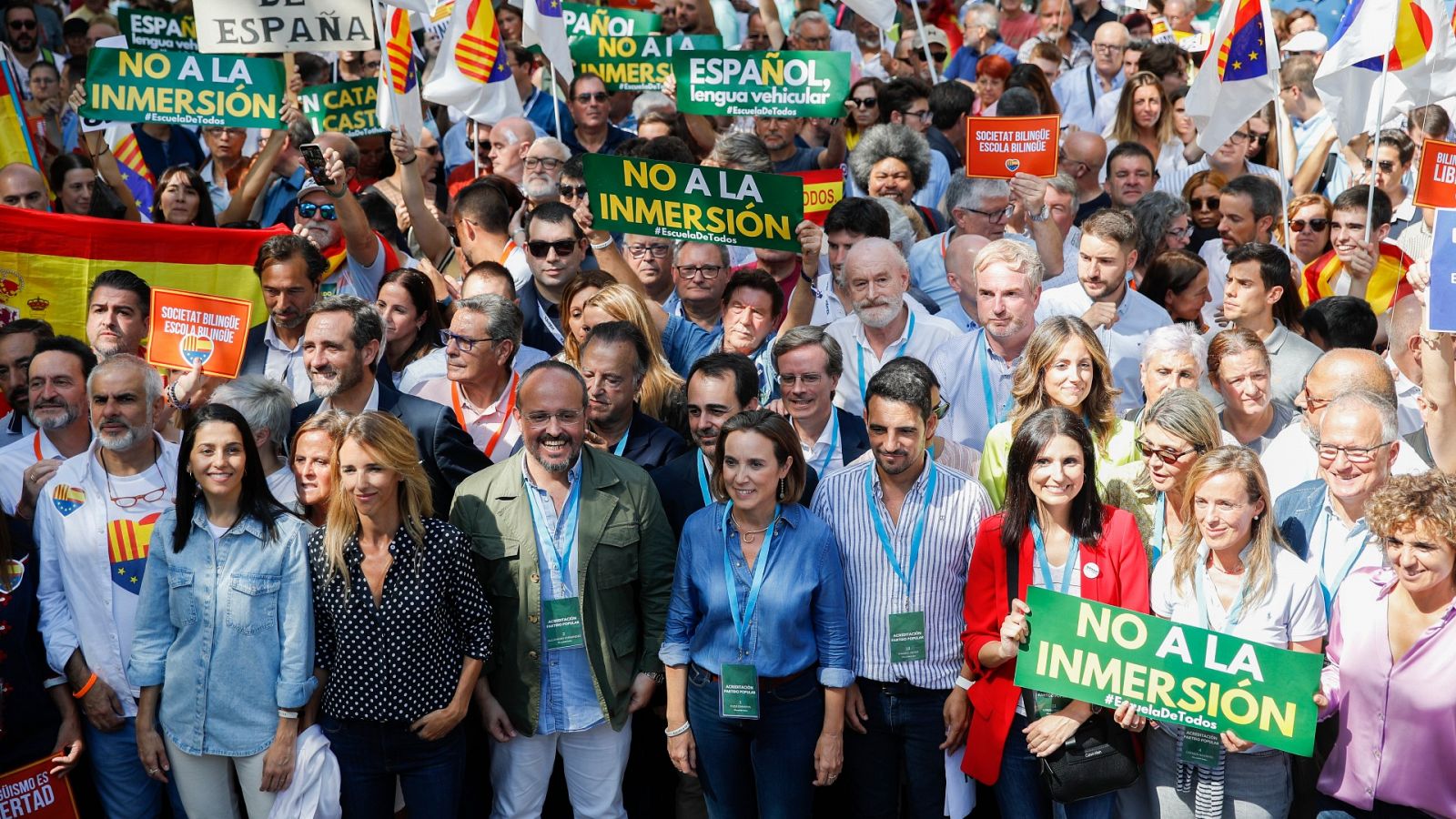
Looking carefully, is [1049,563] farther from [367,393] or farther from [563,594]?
[367,393]

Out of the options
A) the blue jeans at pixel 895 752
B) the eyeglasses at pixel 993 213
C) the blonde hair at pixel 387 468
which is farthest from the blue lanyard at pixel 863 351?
the blonde hair at pixel 387 468

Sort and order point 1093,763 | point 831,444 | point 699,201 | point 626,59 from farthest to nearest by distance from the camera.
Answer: point 626,59 → point 699,201 → point 831,444 → point 1093,763

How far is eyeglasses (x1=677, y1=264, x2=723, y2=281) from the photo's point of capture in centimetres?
727

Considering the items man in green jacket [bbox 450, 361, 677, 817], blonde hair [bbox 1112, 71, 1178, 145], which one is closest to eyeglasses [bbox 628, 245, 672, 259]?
man in green jacket [bbox 450, 361, 677, 817]

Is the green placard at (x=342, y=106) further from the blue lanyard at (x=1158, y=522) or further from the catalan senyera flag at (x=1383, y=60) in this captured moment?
the blue lanyard at (x=1158, y=522)

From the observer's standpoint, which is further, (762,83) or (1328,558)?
(762,83)

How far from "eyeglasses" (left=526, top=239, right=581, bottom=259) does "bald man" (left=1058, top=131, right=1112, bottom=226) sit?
11.6 feet

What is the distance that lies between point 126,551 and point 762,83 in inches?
208

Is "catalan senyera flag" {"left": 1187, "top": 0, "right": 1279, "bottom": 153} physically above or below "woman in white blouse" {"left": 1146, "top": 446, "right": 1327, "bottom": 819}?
above

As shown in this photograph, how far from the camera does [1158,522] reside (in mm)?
5168

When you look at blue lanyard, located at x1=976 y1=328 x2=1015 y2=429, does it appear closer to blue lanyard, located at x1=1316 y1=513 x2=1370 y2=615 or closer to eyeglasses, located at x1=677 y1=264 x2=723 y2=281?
eyeglasses, located at x1=677 y1=264 x2=723 y2=281

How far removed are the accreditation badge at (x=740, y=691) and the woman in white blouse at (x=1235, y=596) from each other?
1.35m

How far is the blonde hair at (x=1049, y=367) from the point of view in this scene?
5.64 m

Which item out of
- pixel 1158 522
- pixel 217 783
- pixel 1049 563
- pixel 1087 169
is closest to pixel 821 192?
pixel 1087 169
